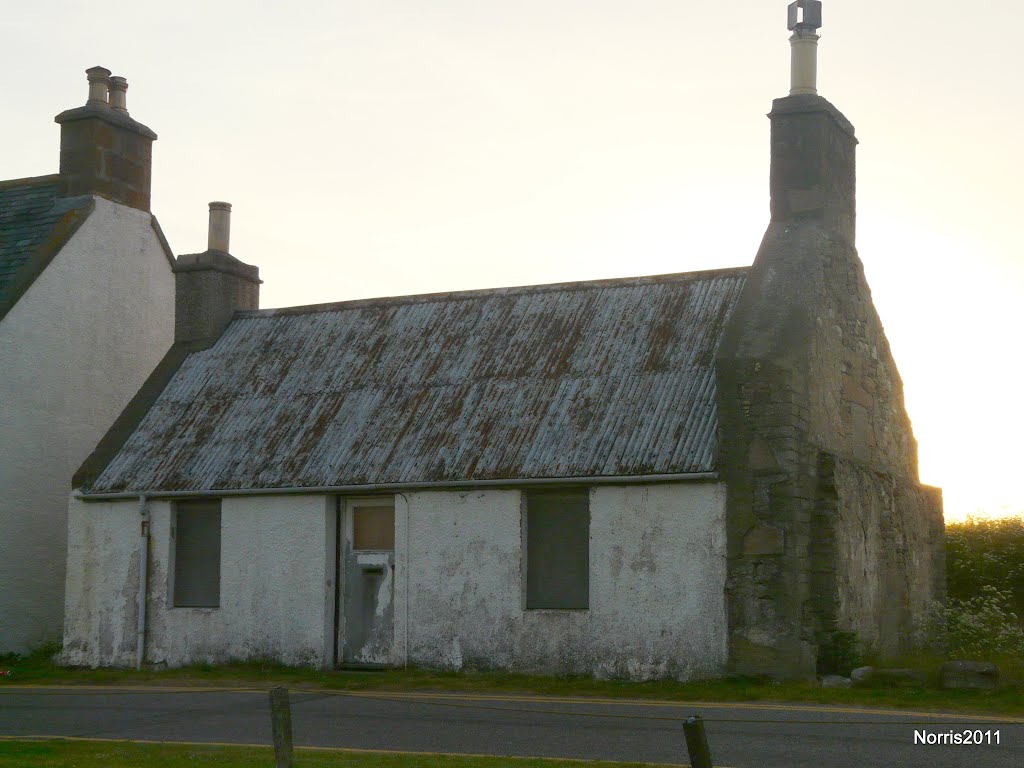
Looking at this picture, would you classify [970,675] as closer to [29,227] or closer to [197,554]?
[197,554]

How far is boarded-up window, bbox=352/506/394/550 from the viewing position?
20000 mm

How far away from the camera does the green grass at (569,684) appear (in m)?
15.0

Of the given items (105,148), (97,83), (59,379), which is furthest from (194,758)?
(97,83)

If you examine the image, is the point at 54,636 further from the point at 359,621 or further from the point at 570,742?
the point at 570,742

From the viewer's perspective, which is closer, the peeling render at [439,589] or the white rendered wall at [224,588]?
the peeling render at [439,589]

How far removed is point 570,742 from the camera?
12.4 metres

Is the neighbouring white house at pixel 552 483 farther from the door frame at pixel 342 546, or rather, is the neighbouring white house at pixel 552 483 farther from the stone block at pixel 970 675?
the stone block at pixel 970 675

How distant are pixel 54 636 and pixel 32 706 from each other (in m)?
7.55

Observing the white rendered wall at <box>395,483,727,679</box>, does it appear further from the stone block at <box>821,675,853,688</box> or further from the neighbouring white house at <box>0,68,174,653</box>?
the neighbouring white house at <box>0,68,174,653</box>

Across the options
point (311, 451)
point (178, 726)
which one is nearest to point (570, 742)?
point (178, 726)

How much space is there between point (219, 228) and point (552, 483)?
10404mm

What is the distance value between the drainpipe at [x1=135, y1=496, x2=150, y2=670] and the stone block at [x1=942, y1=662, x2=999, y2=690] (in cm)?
1196

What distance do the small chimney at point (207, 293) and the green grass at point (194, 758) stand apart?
12407 mm

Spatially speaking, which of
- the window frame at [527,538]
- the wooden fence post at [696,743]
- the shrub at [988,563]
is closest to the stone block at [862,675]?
the window frame at [527,538]
